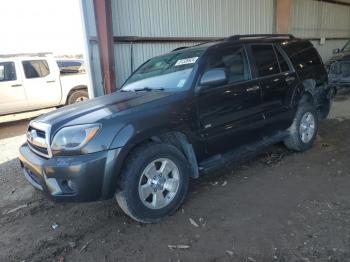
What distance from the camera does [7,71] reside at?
9094mm

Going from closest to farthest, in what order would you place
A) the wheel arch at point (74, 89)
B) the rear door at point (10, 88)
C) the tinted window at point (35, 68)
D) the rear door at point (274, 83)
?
the rear door at point (274, 83)
the rear door at point (10, 88)
the tinted window at point (35, 68)
the wheel arch at point (74, 89)

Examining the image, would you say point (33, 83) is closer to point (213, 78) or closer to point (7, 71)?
point (7, 71)

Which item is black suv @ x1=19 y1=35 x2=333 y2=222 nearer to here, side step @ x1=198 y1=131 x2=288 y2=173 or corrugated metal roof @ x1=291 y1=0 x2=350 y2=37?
side step @ x1=198 y1=131 x2=288 y2=173

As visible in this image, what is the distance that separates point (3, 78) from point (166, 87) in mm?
6565

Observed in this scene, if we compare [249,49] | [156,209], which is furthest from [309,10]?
[156,209]

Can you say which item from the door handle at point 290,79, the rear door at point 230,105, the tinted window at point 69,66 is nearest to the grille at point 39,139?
the rear door at point 230,105

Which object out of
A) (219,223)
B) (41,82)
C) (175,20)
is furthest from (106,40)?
(219,223)

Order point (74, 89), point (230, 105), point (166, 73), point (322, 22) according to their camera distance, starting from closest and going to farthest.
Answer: point (230, 105) < point (166, 73) < point (74, 89) < point (322, 22)

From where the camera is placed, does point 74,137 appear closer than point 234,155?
Yes

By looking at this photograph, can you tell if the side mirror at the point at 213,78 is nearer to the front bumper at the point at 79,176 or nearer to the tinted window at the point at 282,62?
the front bumper at the point at 79,176

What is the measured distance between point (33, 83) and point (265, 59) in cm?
679

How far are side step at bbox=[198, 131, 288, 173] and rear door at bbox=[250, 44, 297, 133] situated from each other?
138 millimetres

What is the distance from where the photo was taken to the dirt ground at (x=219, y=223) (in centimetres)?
314

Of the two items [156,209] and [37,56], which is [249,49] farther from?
[37,56]
